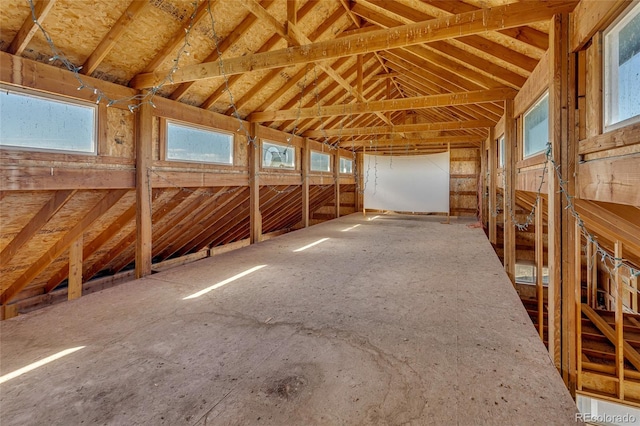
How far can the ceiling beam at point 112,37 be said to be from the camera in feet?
9.23

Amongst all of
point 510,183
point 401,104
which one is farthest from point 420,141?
point 510,183

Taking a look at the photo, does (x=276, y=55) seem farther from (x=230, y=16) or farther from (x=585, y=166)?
(x=585, y=166)

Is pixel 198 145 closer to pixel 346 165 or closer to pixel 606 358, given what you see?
pixel 606 358

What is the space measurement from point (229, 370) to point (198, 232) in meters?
4.83

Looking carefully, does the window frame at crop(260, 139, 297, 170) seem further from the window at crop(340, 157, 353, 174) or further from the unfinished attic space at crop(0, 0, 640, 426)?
the window at crop(340, 157, 353, 174)

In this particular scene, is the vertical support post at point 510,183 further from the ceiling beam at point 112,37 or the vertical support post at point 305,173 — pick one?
the ceiling beam at point 112,37

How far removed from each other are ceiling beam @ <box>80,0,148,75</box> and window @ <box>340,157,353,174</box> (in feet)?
25.1

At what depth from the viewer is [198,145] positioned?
462cm


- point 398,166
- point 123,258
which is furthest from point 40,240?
point 398,166

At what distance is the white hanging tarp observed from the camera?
26.9ft

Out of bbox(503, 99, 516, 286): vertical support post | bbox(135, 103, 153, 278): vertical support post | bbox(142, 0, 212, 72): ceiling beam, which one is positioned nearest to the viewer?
bbox(142, 0, 212, 72): ceiling beam

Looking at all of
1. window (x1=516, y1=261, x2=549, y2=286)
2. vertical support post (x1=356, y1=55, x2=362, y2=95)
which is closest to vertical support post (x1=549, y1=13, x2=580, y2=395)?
vertical support post (x1=356, y1=55, x2=362, y2=95)

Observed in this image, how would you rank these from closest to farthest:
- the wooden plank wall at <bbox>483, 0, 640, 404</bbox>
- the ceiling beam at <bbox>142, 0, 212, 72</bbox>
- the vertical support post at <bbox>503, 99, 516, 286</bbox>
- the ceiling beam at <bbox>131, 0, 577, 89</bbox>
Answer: the wooden plank wall at <bbox>483, 0, 640, 404</bbox>, the ceiling beam at <bbox>131, 0, 577, 89</bbox>, the ceiling beam at <bbox>142, 0, 212, 72</bbox>, the vertical support post at <bbox>503, 99, 516, 286</bbox>

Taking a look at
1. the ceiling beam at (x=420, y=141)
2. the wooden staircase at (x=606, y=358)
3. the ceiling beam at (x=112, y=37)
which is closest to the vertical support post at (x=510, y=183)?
the wooden staircase at (x=606, y=358)
